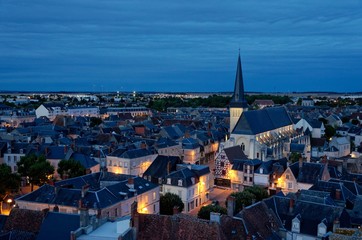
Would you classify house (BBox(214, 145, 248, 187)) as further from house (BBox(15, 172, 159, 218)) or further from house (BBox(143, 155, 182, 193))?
house (BBox(15, 172, 159, 218))

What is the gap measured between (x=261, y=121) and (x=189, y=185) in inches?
1480

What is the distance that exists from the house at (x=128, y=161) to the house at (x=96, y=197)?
15.9 metres

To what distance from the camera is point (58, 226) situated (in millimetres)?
33688

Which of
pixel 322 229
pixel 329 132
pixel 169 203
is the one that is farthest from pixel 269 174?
Answer: pixel 329 132

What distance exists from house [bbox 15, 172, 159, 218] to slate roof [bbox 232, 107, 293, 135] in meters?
34.5

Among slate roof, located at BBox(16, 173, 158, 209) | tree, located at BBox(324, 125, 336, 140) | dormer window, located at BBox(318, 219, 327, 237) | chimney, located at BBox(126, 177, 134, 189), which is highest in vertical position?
tree, located at BBox(324, 125, 336, 140)

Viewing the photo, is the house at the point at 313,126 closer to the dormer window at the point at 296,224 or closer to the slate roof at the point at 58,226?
the dormer window at the point at 296,224

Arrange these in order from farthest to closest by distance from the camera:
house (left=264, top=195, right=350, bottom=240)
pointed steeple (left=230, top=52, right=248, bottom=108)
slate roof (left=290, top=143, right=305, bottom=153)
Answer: pointed steeple (left=230, top=52, right=248, bottom=108)
slate roof (left=290, top=143, right=305, bottom=153)
house (left=264, top=195, right=350, bottom=240)

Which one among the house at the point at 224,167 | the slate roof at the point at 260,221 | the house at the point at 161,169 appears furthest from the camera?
the house at the point at 224,167

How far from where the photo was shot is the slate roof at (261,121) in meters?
81.1

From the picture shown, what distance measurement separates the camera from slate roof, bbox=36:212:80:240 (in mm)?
32844

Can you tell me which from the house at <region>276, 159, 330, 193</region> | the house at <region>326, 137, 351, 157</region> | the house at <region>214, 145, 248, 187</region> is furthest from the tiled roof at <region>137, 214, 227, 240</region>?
the house at <region>326, 137, 351, 157</region>

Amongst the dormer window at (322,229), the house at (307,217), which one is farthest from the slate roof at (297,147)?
the dormer window at (322,229)

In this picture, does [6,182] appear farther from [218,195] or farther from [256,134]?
[256,134]
